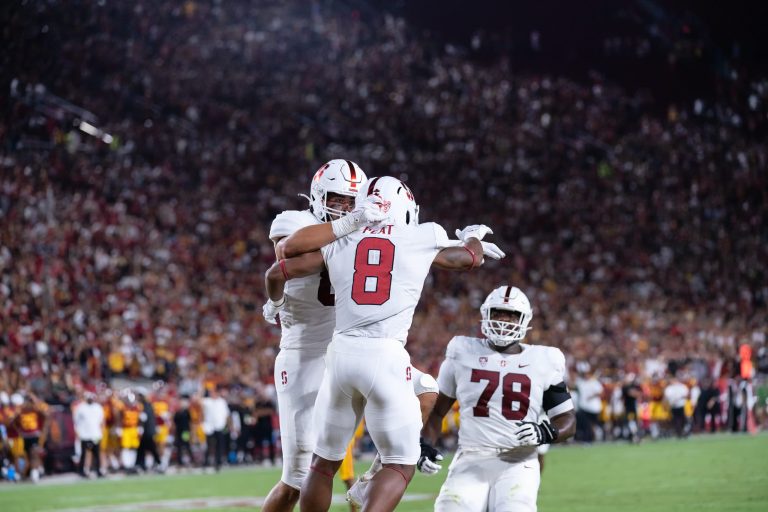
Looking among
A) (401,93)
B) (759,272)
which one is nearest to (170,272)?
(401,93)

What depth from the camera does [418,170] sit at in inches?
1125

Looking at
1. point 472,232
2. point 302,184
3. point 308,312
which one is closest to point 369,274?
point 472,232

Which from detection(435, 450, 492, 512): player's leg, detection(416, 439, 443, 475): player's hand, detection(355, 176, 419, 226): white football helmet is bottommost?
detection(435, 450, 492, 512): player's leg

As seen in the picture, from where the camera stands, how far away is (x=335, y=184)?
5.62 metres

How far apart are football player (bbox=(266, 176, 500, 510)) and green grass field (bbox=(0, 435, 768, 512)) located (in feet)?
16.0

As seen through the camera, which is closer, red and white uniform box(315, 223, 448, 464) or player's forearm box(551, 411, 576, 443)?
red and white uniform box(315, 223, 448, 464)

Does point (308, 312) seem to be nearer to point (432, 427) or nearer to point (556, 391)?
point (432, 427)

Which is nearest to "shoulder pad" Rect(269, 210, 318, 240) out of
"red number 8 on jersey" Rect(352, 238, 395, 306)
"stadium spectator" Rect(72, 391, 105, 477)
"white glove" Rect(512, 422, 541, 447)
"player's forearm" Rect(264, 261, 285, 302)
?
"player's forearm" Rect(264, 261, 285, 302)

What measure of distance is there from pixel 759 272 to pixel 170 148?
13.7m

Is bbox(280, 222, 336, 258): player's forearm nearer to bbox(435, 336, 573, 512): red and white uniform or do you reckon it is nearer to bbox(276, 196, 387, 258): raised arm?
bbox(276, 196, 387, 258): raised arm

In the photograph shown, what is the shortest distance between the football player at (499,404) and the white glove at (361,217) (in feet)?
2.99

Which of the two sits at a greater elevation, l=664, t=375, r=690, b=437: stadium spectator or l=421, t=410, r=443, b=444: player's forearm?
l=421, t=410, r=443, b=444: player's forearm

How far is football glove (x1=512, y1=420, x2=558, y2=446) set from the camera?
5.44 m

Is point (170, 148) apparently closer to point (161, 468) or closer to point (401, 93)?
point (401, 93)
